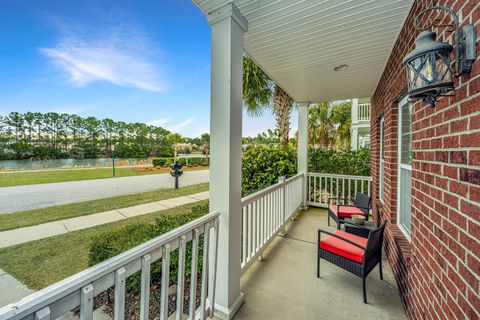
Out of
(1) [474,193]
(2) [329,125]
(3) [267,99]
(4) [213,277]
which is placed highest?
(2) [329,125]

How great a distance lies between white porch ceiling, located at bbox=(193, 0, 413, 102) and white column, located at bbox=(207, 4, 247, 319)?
0.20 meters

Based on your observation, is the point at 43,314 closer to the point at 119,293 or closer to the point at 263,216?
the point at 119,293

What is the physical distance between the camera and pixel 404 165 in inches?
97.9

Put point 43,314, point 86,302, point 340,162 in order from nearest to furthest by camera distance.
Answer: point 43,314 < point 86,302 < point 340,162

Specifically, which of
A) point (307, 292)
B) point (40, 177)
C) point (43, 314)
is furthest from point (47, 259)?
point (40, 177)

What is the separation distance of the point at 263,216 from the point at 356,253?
1.15 metres

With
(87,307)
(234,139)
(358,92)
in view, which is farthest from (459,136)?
(358,92)

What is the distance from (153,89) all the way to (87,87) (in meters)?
3.52

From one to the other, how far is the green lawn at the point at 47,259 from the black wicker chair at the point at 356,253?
3214mm

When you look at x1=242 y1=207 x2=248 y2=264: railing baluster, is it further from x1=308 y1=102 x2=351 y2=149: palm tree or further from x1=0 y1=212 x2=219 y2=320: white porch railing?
x1=308 y1=102 x2=351 y2=149: palm tree

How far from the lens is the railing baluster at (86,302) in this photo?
842mm

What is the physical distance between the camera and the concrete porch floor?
1.96 metres

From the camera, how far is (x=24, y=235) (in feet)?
13.1

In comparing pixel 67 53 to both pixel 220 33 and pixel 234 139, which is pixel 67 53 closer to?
pixel 220 33
